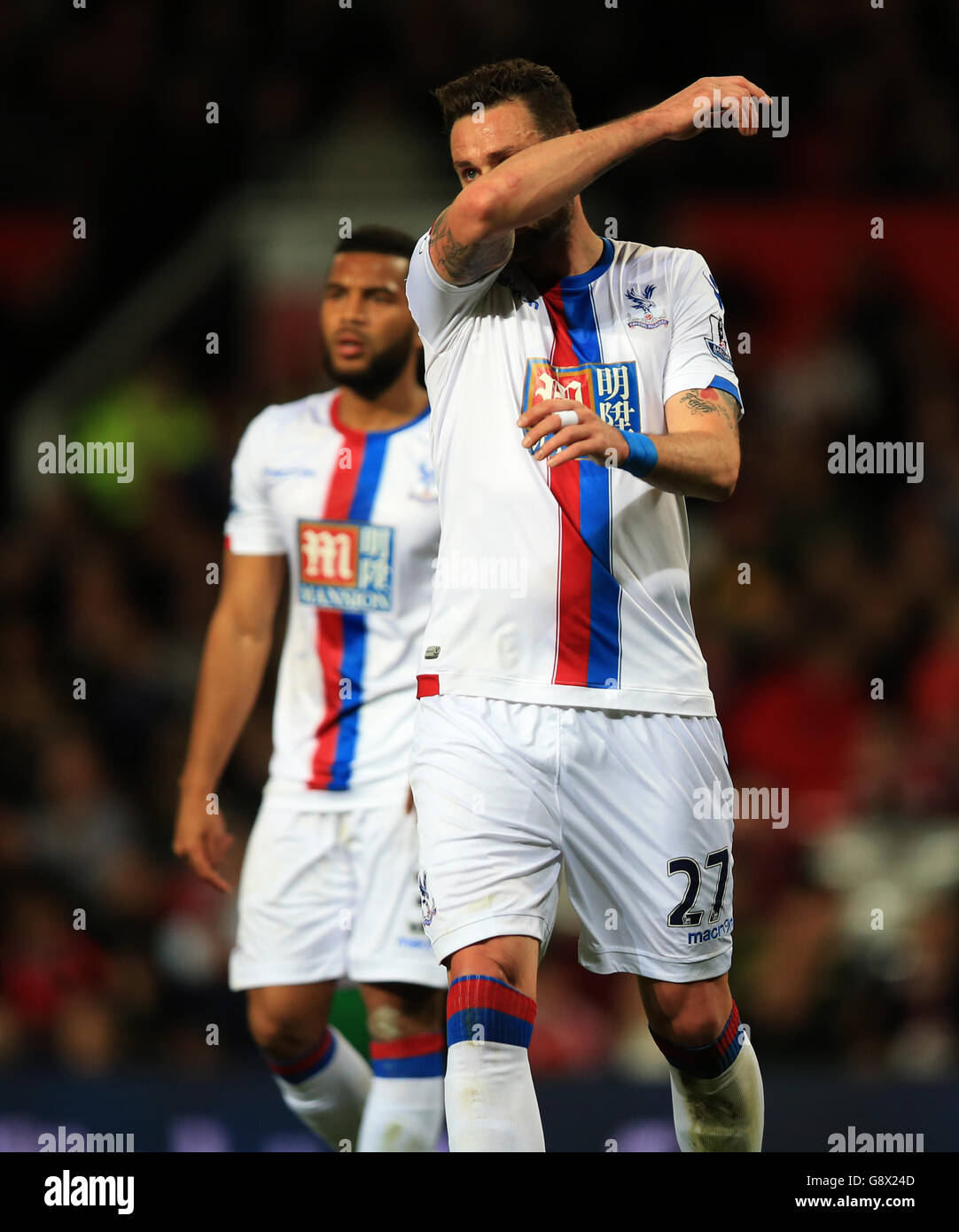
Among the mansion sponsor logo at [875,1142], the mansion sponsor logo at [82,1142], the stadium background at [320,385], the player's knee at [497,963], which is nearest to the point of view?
the player's knee at [497,963]

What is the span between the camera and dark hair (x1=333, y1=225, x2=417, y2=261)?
15.4ft

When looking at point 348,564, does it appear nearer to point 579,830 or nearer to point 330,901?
point 330,901

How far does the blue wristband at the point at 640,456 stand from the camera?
310 cm

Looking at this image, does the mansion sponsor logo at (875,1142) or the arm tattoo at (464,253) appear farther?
the mansion sponsor logo at (875,1142)

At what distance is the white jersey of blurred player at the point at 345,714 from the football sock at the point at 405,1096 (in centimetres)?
20

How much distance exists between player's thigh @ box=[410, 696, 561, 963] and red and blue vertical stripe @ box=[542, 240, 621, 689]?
13 cm

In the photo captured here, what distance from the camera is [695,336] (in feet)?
11.7

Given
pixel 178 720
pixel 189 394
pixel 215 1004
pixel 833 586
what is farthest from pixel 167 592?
pixel 833 586

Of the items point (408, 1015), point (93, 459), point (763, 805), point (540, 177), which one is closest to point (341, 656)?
point (408, 1015)

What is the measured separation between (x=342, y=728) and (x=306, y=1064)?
37.8 inches

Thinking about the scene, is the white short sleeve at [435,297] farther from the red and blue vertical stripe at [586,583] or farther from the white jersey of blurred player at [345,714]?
the white jersey of blurred player at [345,714]
